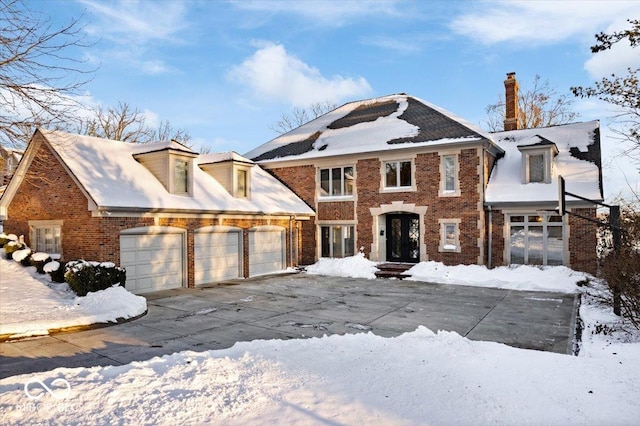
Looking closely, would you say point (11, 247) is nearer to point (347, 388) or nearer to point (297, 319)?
point (297, 319)

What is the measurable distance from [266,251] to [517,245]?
1111 centimetres

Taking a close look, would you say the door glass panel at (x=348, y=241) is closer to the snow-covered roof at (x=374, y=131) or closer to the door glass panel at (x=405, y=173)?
the door glass panel at (x=405, y=173)

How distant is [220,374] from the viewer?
5.81m

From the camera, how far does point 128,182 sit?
48.0 ft

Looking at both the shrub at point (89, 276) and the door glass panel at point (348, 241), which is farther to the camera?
the door glass panel at point (348, 241)

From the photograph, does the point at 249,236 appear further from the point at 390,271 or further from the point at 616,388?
the point at 616,388

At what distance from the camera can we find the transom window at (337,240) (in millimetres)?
21250

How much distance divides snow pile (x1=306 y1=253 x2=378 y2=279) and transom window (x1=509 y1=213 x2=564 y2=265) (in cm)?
607

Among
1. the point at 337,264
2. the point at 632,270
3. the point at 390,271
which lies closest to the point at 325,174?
the point at 337,264

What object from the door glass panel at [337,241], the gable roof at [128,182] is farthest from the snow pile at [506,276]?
the gable roof at [128,182]

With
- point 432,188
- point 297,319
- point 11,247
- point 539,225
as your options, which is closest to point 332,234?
point 432,188

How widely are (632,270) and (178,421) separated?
8556 millimetres

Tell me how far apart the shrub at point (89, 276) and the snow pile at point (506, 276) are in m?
11.2

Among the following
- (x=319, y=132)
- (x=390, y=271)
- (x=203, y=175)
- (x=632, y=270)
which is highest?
(x=319, y=132)
